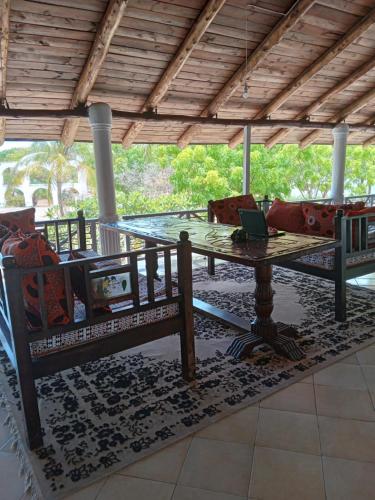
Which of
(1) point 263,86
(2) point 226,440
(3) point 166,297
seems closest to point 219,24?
(1) point 263,86

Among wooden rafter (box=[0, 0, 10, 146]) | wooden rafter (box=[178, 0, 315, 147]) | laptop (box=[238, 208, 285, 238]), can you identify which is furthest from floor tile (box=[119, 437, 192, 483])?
wooden rafter (box=[178, 0, 315, 147])

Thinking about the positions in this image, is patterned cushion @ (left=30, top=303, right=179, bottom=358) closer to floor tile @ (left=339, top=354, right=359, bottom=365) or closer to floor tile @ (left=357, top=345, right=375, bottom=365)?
floor tile @ (left=339, top=354, right=359, bottom=365)

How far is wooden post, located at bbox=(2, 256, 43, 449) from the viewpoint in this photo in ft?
5.16

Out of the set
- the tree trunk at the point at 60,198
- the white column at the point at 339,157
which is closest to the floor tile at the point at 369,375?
the white column at the point at 339,157

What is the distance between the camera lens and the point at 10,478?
1575mm

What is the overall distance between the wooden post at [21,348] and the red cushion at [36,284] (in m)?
0.08

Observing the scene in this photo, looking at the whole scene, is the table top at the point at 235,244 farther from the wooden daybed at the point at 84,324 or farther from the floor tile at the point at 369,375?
the floor tile at the point at 369,375

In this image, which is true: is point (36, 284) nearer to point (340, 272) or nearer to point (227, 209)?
point (340, 272)

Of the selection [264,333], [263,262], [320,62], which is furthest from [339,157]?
[263,262]

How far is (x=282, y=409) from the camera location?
196cm

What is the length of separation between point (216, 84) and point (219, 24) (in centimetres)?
120

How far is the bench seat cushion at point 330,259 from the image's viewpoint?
308 centimetres

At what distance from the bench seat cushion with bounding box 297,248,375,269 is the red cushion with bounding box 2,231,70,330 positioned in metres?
2.06

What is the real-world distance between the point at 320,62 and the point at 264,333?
14.7ft
